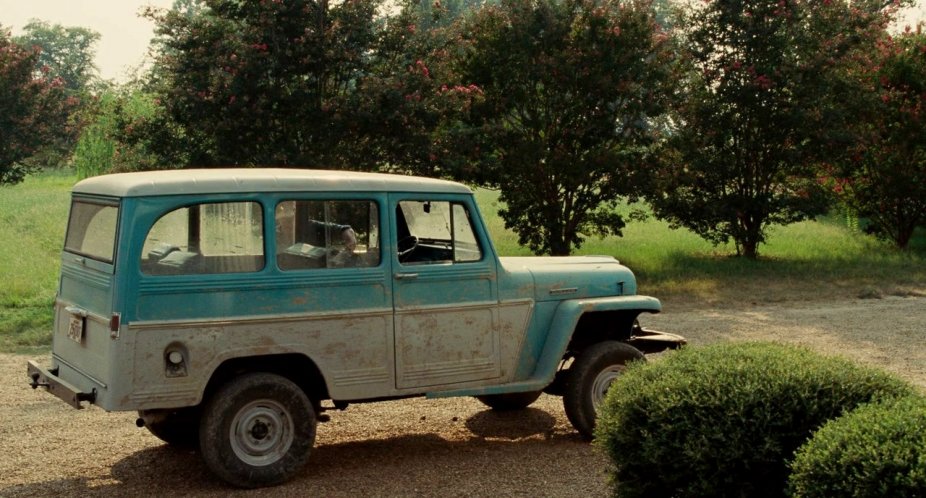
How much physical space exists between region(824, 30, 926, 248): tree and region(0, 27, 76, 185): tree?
1792cm

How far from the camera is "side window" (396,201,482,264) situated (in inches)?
300

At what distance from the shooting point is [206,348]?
684cm

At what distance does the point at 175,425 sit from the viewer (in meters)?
7.80

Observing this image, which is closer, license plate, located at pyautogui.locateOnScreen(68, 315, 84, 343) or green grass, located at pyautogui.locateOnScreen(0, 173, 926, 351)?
license plate, located at pyautogui.locateOnScreen(68, 315, 84, 343)

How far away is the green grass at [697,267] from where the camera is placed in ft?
49.6

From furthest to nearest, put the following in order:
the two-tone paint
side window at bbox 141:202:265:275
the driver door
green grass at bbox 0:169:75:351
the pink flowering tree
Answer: the pink flowering tree, green grass at bbox 0:169:75:351, the driver door, side window at bbox 141:202:265:275, the two-tone paint

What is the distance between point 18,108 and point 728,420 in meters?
24.5

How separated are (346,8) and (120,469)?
954 centimetres

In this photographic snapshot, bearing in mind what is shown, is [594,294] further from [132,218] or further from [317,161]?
[317,161]

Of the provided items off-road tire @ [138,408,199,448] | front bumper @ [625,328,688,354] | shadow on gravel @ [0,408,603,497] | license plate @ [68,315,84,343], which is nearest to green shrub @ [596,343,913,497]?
shadow on gravel @ [0,408,603,497]

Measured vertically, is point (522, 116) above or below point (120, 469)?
above

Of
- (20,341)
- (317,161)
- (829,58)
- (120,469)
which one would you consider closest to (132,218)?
(120,469)

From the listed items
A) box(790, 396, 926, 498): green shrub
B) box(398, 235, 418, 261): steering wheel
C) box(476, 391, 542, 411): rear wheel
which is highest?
box(398, 235, 418, 261): steering wheel

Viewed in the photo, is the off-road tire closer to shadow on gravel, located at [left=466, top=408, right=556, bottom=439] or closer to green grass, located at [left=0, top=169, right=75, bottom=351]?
shadow on gravel, located at [left=466, top=408, right=556, bottom=439]
